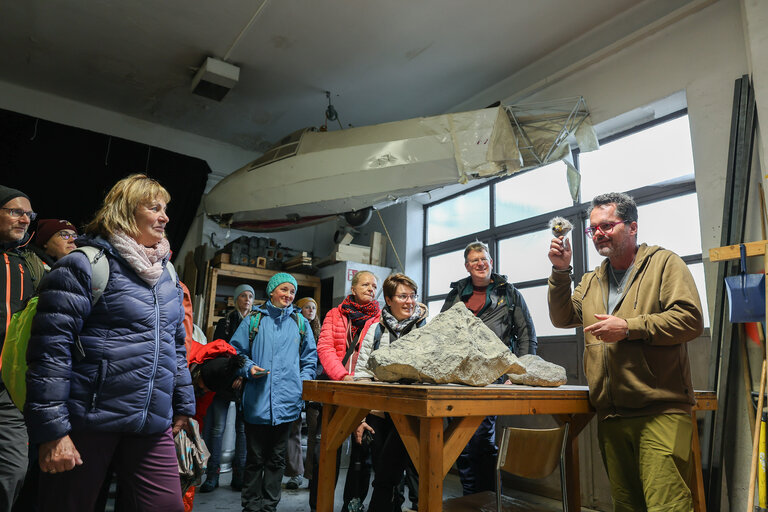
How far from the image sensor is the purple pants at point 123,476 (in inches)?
55.1

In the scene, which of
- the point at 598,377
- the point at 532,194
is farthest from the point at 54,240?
the point at 532,194

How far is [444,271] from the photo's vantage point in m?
5.45

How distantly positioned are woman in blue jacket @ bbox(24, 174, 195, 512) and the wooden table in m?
0.60

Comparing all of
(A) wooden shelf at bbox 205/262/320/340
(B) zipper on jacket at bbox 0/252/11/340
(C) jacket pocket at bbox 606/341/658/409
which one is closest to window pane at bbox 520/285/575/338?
(C) jacket pocket at bbox 606/341/658/409

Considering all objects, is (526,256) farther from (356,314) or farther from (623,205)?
(623,205)

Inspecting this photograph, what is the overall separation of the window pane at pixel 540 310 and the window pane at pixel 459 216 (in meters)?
0.88

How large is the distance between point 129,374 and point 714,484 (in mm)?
2691

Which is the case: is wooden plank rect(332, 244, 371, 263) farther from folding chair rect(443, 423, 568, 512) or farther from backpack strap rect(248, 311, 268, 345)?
folding chair rect(443, 423, 568, 512)

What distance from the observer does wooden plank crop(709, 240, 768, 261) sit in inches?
85.4

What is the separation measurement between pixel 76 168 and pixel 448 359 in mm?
5197

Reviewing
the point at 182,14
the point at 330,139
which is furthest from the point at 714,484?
the point at 182,14

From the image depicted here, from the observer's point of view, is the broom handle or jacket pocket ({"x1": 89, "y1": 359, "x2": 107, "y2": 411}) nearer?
jacket pocket ({"x1": 89, "y1": 359, "x2": 107, "y2": 411})

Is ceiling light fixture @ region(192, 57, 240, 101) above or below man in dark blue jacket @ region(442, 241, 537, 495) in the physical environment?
above

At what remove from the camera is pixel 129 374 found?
1.47 m
